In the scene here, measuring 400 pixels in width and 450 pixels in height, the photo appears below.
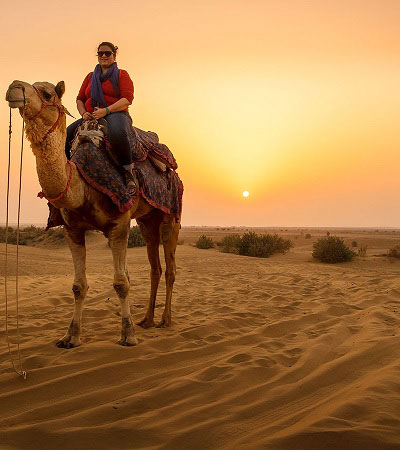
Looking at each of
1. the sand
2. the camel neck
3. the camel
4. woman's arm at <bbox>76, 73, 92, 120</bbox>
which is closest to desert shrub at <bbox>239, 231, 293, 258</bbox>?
the sand

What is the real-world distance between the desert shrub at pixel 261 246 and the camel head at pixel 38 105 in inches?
641

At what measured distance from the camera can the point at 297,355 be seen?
14.4 feet

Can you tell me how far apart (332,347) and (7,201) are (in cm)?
360

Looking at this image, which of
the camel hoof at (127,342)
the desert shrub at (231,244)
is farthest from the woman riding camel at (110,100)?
the desert shrub at (231,244)

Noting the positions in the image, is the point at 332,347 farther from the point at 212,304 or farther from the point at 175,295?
the point at 175,295

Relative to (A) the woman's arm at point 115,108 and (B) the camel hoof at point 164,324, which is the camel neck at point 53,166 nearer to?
(A) the woman's arm at point 115,108

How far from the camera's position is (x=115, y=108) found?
4.90 meters

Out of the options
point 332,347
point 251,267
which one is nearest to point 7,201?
point 332,347

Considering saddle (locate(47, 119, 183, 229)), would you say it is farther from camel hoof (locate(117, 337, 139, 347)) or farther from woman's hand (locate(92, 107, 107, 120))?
camel hoof (locate(117, 337, 139, 347))

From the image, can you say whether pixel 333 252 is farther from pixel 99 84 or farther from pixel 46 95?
pixel 46 95

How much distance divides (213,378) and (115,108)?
3108 millimetres

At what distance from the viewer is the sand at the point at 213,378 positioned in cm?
257

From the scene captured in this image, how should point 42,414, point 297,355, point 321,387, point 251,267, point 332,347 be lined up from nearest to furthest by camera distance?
point 42,414 < point 321,387 < point 297,355 < point 332,347 < point 251,267

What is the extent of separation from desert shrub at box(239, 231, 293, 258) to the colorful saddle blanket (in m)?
13.9
